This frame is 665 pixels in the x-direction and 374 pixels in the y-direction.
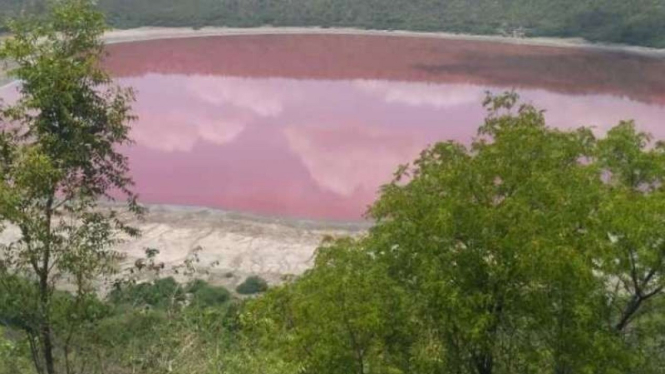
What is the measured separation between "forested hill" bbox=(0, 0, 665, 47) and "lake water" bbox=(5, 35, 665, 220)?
12.0 ft

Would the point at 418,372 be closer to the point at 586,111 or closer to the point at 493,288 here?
the point at 493,288

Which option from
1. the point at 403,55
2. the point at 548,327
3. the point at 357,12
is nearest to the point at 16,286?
the point at 548,327

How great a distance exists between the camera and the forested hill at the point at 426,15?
65.9 meters

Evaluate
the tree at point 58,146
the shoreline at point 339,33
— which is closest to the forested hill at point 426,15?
the shoreline at point 339,33

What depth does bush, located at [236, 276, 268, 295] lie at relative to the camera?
24.6m

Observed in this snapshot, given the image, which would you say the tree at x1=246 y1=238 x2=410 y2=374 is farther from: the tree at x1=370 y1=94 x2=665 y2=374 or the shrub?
the shrub

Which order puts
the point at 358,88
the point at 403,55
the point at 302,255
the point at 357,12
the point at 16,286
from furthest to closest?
1. the point at 357,12
2. the point at 403,55
3. the point at 358,88
4. the point at 302,255
5. the point at 16,286

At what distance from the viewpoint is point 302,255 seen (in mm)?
27609

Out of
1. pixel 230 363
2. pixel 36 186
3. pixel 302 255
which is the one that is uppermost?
pixel 36 186

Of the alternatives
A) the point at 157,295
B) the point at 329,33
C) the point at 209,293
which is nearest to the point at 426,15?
the point at 329,33

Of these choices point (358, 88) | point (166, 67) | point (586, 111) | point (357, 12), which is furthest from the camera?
point (357, 12)

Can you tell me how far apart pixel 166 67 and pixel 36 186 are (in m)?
50.7

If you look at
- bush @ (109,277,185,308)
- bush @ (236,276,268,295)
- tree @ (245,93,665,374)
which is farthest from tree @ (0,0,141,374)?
bush @ (236,276,268,295)

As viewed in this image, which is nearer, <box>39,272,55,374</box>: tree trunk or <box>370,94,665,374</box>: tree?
<box>370,94,665,374</box>: tree
